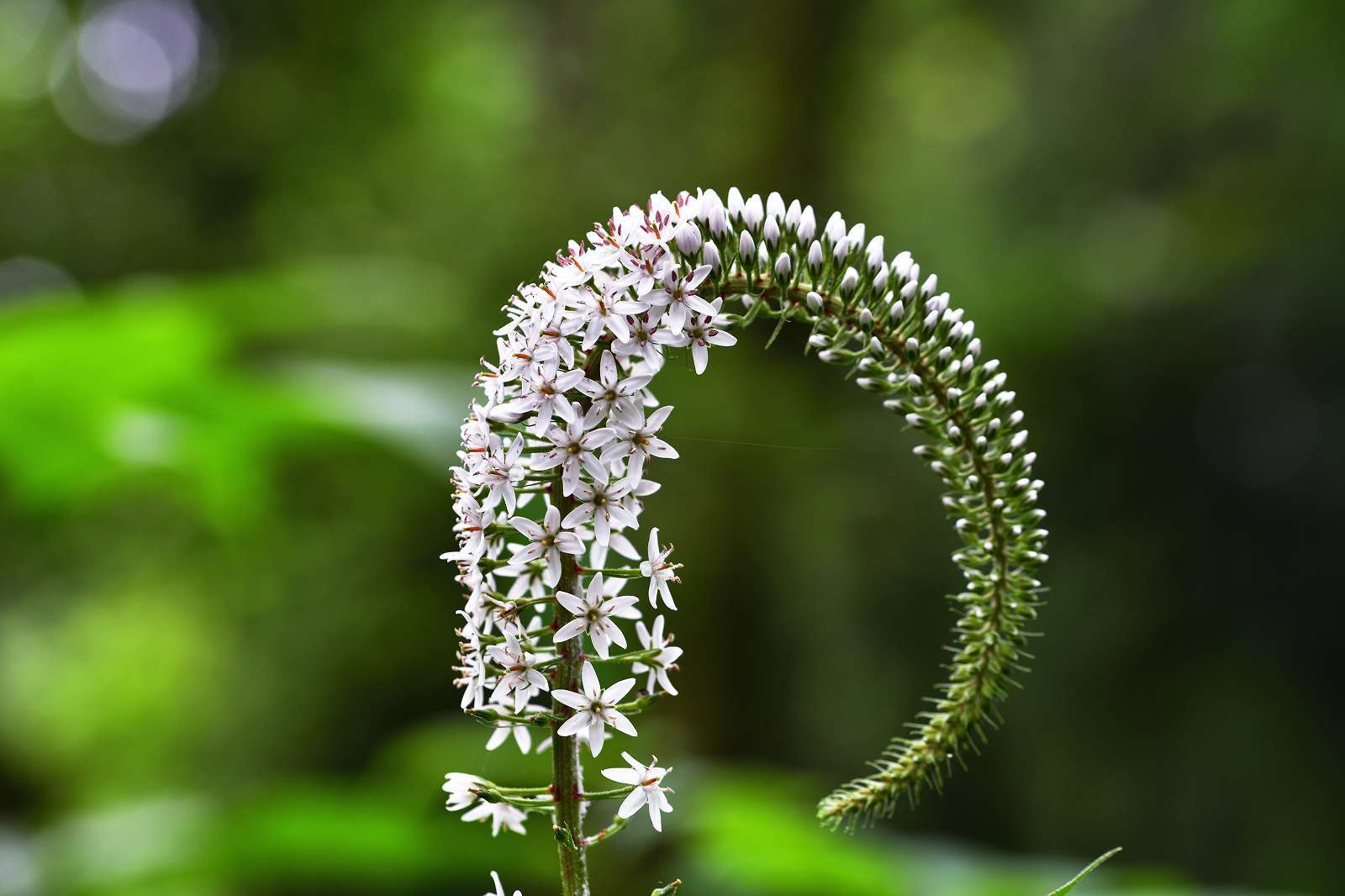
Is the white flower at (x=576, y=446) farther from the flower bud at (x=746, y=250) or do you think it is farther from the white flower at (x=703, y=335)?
the flower bud at (x=746, y=250)

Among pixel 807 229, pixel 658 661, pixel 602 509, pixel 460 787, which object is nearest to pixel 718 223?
pixel 807 229

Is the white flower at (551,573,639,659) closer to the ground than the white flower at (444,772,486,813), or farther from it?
farther from it

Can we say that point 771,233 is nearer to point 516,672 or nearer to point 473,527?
point 473,527

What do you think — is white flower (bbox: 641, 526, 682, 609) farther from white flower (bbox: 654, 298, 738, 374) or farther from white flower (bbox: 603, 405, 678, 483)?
white flower (bbox: 654, 298, 738, 374)

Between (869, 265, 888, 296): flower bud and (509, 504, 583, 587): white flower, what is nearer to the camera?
(509, 504, 583, 587): white flower

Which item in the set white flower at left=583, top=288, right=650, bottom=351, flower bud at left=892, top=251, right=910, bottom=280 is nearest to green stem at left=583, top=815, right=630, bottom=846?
white flower at left=583, top=288, right=650, bottom=351

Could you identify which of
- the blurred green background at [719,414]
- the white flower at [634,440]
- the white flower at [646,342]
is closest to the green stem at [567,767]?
the white flower at [634,440]
